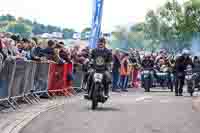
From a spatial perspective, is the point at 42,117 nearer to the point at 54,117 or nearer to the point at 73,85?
the point at 54,117

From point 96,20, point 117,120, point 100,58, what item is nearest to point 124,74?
point 96,20

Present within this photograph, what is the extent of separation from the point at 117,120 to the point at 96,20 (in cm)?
1674

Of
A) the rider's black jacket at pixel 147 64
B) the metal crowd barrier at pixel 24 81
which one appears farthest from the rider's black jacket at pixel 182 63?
the metal crowd barrier at pixel 24 81

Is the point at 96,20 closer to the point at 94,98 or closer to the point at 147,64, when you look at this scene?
the point at 147,64

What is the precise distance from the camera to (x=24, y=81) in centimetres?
1889

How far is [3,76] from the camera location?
1636cm

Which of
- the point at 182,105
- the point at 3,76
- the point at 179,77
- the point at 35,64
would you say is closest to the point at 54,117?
the point at 3,76

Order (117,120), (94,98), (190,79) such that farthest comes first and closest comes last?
(190,79) → (94,98) → (117,120)

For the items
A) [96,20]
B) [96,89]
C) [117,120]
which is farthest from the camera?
[96,20]

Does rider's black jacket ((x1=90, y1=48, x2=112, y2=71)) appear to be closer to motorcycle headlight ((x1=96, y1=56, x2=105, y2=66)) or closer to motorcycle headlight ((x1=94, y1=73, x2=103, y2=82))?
motorcycle headlight ((x1=96, y1=56, x2=105, y2=66))

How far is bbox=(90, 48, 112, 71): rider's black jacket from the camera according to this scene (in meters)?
19.0

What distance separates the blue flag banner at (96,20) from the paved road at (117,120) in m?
11.6

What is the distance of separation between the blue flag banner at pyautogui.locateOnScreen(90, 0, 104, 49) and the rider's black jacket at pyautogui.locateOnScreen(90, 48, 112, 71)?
39.8 feet

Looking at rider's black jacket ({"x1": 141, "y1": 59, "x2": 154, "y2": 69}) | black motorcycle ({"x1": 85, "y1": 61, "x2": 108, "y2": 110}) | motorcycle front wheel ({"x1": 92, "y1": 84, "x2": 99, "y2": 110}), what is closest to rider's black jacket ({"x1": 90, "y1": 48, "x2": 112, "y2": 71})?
black motorcycle ({"x1": 85, "y1": 61, "x2": 108, "y2": 110})
